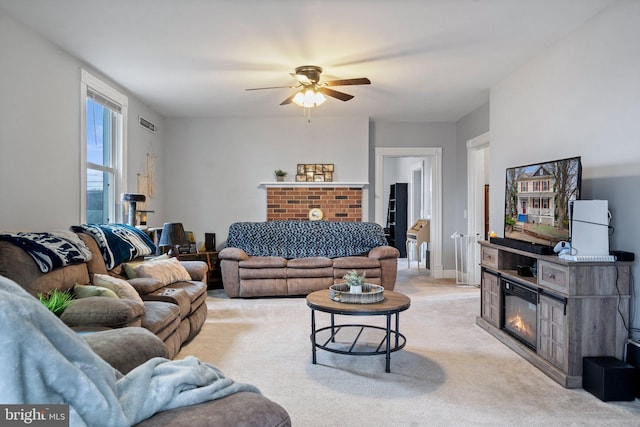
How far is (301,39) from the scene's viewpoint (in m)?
3.40

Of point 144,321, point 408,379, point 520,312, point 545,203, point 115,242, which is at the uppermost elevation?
point 545,203

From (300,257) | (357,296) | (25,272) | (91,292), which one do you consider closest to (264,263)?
(300,257)

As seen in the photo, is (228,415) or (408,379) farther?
(408,379)

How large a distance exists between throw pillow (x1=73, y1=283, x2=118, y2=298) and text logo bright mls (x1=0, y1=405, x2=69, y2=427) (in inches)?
72.5

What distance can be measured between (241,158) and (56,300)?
4.32 metres

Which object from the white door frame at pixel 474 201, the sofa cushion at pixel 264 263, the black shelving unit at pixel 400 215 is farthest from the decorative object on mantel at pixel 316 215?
the black shelving unit at pixel 400 215

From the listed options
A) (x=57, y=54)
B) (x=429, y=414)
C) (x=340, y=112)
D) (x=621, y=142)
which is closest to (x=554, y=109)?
(x=621, y=142)

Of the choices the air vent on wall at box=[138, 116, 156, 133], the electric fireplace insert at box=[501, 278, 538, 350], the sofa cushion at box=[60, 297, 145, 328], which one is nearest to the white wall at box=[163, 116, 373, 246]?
the air vent on wall at box=[138, 116, 156, 133]

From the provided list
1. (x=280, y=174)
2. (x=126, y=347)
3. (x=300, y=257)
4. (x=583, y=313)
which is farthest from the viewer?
(x=280, y=174)

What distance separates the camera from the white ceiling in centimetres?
287

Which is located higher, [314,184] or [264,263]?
[314,184]

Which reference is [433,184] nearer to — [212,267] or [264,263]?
[264,263]

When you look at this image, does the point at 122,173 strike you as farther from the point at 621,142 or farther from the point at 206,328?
the point at 621,142

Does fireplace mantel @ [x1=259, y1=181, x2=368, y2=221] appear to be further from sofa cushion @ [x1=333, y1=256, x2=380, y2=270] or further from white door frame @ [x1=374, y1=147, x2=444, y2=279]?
sofa cushion @ [x1=333, y1=256, x2=380, y2=270]
